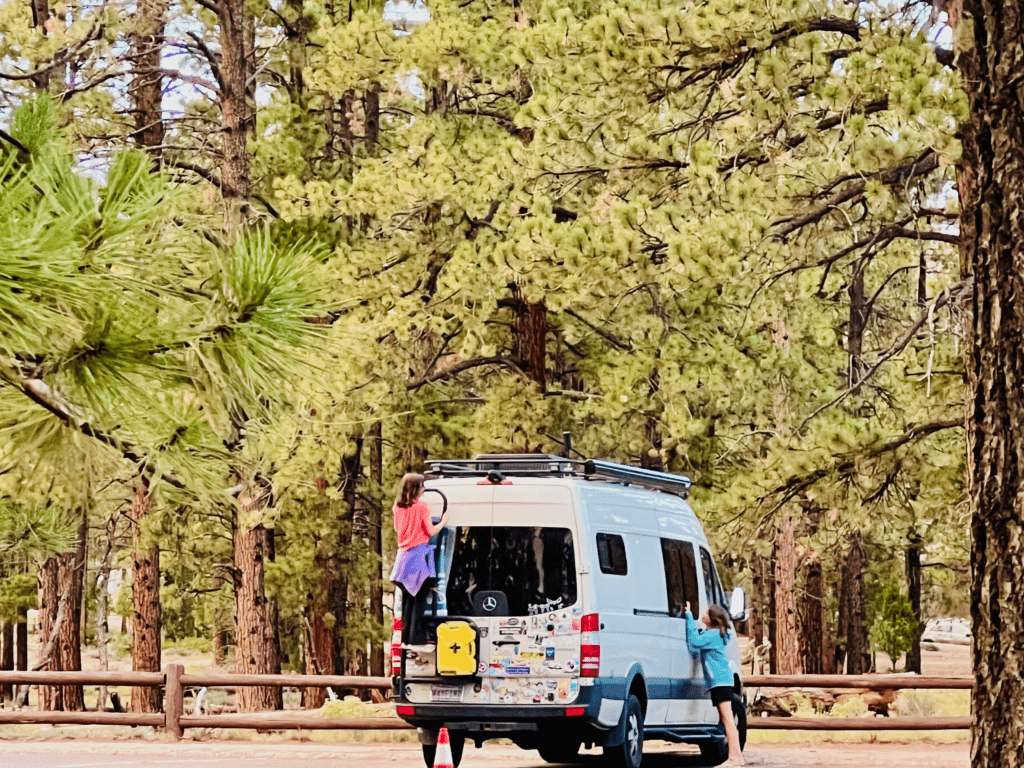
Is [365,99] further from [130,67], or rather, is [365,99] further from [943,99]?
[943,99]

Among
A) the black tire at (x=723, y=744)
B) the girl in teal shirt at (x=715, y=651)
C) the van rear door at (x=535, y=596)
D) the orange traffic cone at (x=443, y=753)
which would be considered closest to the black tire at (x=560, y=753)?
the black tire at (x=723, y=744)

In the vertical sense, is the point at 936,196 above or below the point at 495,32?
below

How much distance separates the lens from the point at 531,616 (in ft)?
43.0

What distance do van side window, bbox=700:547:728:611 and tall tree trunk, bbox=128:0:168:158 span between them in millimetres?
10949

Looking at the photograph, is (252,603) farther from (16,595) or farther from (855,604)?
(16,595)

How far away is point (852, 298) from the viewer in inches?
1270

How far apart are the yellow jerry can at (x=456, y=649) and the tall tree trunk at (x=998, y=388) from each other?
6592 millimetres

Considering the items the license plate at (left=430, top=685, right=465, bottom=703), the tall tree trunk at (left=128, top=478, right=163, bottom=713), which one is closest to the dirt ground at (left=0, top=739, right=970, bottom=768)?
the license plate at (left=430, top=685, right=465, bottom=703)

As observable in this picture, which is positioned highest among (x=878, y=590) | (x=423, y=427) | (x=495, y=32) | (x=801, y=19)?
(x=495, y=32)

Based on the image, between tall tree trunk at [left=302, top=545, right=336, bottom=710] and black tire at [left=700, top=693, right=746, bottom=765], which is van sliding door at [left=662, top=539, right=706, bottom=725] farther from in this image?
tall tree trunk at [left=302, top=545, right=336, bottom=710]

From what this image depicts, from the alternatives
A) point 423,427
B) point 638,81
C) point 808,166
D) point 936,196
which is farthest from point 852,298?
point 638,81

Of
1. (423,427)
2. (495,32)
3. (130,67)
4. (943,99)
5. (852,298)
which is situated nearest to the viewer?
(943,99)

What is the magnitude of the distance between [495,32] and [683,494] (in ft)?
30.9

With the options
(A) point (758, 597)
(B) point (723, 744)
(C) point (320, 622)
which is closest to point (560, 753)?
(B) point (723, 744)
